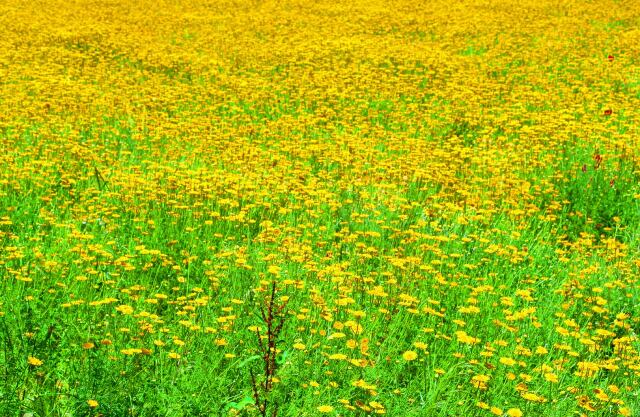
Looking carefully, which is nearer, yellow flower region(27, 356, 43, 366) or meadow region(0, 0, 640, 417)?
yellow flower region(27, 356, 43, 366)

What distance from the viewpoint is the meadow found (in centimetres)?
315

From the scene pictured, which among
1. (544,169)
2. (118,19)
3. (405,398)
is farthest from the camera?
(118,19)

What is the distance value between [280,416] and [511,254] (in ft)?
8.51

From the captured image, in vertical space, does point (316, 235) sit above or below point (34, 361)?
below

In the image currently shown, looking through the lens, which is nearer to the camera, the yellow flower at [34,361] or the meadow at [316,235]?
the yellow flower at [34,361]

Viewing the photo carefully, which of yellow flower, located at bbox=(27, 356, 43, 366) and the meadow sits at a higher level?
yellow flower, located at bbox=(27, 356, 43, 366)

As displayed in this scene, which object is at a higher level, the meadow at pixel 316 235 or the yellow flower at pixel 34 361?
the yellow flower at pixel 34 361

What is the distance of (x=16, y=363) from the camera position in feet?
9.85

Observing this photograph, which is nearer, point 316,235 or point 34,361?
point 34,361

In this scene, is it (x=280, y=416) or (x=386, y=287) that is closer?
(x=280, y=416)

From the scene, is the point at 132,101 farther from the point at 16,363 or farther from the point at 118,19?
the point at 118,19

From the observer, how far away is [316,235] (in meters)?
5.16

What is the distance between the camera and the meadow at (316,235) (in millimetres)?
3150

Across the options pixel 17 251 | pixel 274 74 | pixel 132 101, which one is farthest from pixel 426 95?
pixel 17 251
